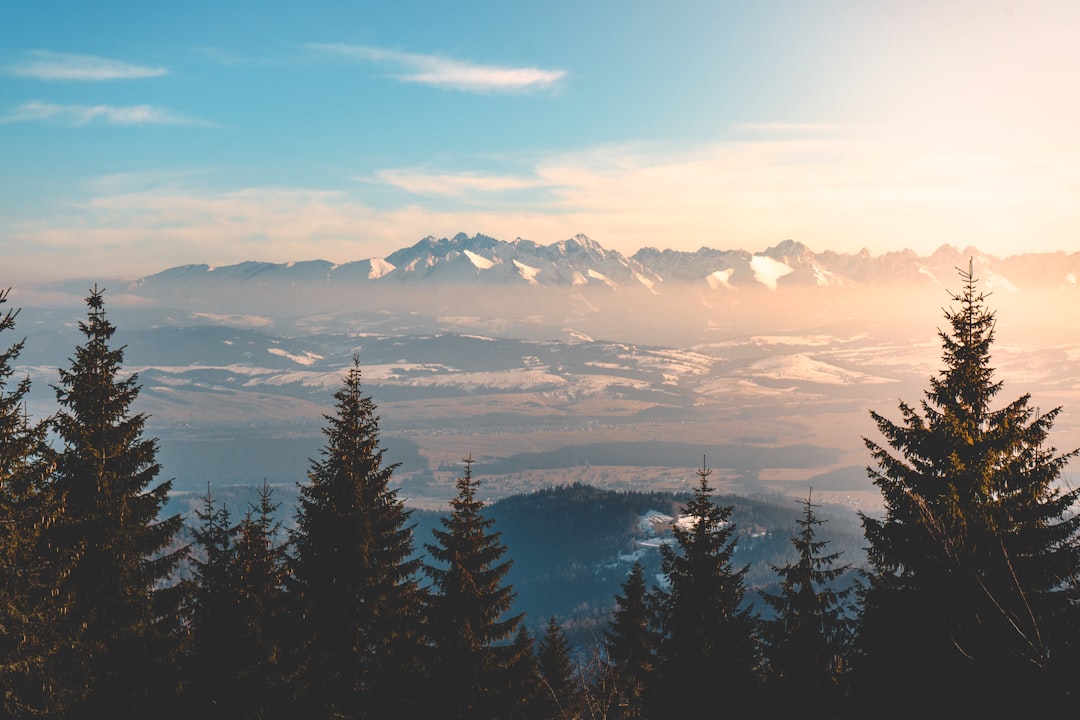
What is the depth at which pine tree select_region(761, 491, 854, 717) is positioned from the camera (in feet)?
62.5

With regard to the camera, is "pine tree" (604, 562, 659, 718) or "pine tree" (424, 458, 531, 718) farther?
"pine tree" (604, 562, 659, 718)

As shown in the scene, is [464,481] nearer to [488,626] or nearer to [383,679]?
[488,626]

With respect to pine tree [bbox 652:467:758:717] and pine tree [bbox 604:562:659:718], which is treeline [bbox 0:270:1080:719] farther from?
pine tree [bbox 604:562:659:718]

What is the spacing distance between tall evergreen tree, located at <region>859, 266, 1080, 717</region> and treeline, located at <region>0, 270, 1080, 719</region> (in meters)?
0.05

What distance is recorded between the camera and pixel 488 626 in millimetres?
20656

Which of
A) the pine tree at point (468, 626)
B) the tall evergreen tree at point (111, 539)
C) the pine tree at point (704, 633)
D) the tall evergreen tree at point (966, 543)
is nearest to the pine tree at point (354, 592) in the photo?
the pine tree at point (468, 626)

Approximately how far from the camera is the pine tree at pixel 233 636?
64.1 ft

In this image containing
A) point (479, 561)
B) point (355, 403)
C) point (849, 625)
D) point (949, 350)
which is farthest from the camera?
point (355, 403)

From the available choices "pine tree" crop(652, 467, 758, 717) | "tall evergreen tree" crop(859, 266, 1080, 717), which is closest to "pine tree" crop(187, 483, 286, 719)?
"pine tree" crop(652, 467, 758, 717)

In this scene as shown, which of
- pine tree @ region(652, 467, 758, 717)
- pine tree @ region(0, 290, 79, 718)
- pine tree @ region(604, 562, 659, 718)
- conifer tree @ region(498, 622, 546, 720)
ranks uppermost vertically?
pine tree @ region(0, 290, 79, 718)

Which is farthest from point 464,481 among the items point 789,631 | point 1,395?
point 1,395

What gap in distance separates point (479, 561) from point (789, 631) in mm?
7641

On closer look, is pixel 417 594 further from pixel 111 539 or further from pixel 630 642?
pixel 630 642

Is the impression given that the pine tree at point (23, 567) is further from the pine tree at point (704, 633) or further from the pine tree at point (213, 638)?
the pine tree at point (704, 633)
